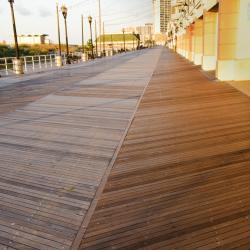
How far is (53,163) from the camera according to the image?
542 cm

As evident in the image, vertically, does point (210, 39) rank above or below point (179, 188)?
above

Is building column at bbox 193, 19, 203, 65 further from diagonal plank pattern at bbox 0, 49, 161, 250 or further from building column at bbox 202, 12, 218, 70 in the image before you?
diagonal plank pattern at bbox 0, 49, 161, 250

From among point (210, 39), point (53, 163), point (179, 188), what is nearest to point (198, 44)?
point (210, 39)

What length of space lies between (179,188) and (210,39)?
1689 centimetres

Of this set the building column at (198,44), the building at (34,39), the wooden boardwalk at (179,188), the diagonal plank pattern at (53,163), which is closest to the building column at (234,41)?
the diagonal plank pattern at (53,163)

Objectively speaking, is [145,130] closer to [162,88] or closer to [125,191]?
[125,191]

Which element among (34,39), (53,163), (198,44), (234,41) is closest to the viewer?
(53,163)

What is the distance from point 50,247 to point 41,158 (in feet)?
8.75

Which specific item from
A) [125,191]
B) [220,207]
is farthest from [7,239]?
[220,207]

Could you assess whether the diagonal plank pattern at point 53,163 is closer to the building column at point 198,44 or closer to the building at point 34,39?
the building column at point 198,44

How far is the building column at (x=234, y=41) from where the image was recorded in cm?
1398

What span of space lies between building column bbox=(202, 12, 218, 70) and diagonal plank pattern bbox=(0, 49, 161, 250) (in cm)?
1072

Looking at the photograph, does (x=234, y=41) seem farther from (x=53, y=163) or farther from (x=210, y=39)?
(x=53, y=163)

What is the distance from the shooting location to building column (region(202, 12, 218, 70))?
19.2m
